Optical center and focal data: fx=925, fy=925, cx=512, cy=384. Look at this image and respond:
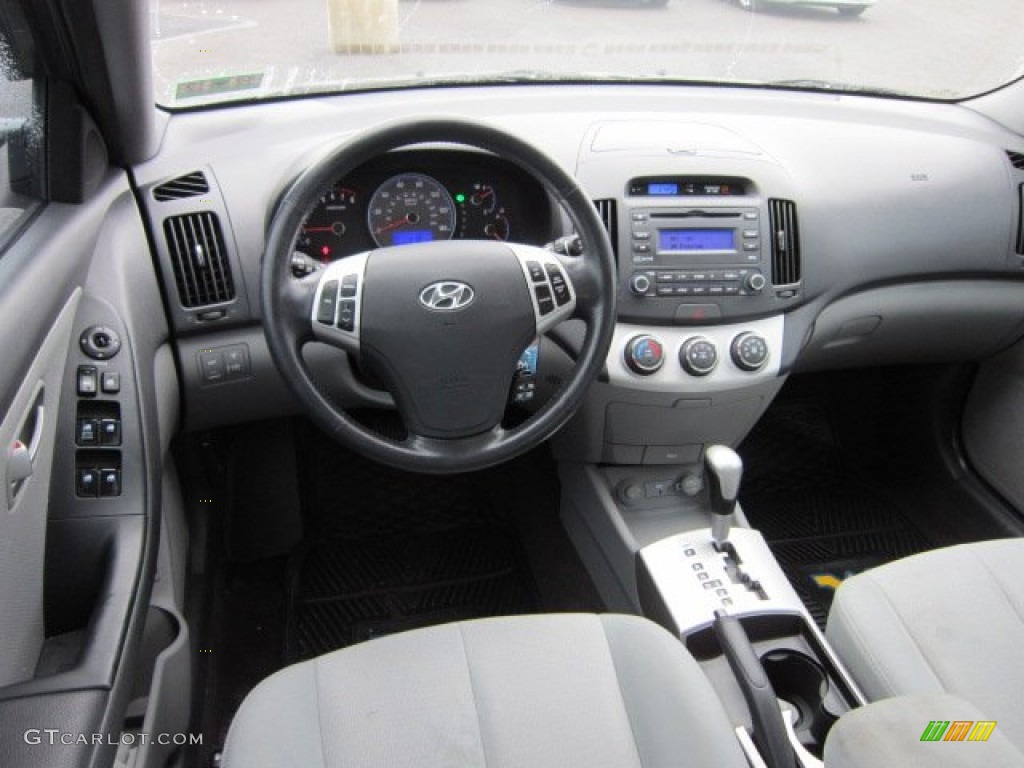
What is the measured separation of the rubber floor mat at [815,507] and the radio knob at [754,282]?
2.92ft

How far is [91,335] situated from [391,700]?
30.6 inches

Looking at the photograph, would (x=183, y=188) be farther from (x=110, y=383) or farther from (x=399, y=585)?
(x=399, y=585)

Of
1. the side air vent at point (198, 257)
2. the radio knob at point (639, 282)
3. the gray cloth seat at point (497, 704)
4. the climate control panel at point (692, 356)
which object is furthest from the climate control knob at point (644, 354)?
the side air vent at point (198, 257)

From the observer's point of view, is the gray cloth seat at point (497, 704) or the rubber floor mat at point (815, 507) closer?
the gray cloth seat at point (497, 704)

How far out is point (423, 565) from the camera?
2420 mm

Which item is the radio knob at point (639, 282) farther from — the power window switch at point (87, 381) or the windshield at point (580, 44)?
the power window switch at point (87, 381)

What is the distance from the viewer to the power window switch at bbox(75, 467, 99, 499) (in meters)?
1.45

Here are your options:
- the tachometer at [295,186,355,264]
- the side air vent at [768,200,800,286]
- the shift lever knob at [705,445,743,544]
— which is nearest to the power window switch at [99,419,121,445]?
the tachometer at [295,186,355,264]

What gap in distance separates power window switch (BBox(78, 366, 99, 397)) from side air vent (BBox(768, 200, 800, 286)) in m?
1.37

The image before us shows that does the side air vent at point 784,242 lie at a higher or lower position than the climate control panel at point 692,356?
higher

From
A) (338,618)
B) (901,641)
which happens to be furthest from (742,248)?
(338,618)

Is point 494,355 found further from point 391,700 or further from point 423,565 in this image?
point 423,565

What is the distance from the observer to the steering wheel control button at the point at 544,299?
1.51 metres
